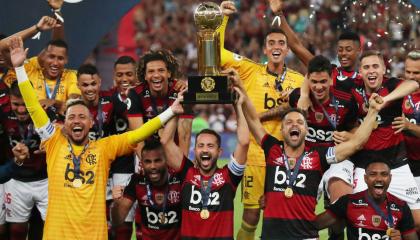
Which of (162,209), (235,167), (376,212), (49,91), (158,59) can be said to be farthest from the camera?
(49,91)

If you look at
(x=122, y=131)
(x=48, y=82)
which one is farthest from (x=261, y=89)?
(x=48, y=82)

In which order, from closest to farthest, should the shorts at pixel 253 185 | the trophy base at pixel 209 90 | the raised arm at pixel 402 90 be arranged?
the trophy base at pixel 209 90 → the raised arm at pixel 402 90 → the shorts at pixel 253 185

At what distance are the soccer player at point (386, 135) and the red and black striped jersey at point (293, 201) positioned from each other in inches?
34.2

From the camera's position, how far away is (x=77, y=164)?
24.6 feet

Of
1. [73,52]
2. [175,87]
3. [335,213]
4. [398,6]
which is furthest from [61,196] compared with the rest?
[398,6]

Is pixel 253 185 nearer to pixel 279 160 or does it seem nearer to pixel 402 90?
pixel 279 160

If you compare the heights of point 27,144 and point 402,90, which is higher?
point 402,90

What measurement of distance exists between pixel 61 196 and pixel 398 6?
190 inches

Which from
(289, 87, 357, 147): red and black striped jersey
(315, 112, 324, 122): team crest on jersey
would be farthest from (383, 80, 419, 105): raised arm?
(315, 112, 324, 122): team crest on jersey

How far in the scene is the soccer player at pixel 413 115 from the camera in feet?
28.9

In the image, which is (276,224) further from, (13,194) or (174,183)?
(13,194)

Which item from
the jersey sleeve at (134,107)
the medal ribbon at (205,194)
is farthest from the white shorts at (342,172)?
the jersey sleeve at (134,107)

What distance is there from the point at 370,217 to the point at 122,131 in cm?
250

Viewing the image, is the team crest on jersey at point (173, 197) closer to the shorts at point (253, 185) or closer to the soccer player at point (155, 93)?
the soccer player at point (155, 93)
